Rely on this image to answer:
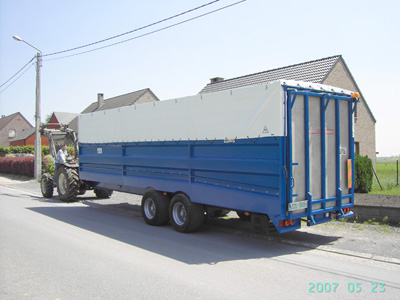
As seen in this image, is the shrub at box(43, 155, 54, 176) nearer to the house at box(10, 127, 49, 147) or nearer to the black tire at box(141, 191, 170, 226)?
the black tire at box(141, 191, 170, 226)

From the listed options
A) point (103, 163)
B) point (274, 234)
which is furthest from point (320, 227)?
point (103, 163)

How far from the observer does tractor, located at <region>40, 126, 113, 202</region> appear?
42.5 ft

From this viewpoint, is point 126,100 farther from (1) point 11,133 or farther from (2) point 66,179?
(1) point 11,133

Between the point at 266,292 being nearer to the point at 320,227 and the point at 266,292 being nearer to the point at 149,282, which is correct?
the point at 149,282

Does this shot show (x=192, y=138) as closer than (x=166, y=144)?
Yes

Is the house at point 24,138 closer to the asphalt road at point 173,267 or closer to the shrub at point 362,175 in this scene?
the shrub at point 362,175

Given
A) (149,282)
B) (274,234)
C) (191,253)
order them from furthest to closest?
(274,234) → (191,253) → (149,282)

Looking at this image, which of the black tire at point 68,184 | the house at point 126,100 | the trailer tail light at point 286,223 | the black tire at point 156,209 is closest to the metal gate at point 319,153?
the trailer tail light at point 286,223

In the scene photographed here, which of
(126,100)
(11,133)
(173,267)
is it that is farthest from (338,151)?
(11,133)

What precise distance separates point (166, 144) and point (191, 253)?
10.1ft

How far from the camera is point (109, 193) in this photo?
14.2 meters

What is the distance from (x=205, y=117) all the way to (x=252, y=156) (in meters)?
1.53

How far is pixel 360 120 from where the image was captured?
77.0ft

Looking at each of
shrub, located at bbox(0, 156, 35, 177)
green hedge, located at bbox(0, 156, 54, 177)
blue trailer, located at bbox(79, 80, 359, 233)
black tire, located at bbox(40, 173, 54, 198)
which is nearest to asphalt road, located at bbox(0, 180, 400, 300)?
blue trailer, located at bbox(79, 80, 359, 233)
